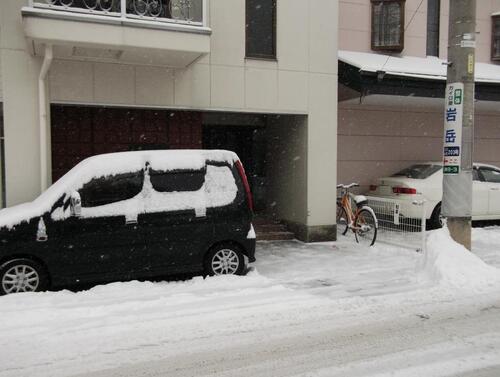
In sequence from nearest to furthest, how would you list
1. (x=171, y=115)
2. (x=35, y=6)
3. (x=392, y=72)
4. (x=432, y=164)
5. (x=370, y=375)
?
1. (x=370, y=375)
2. (x=35, y=6)
3. (x=171, y=115)
4. (x=392, y=72)
5. (x=432, y=164)

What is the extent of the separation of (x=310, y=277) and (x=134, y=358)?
3632mm

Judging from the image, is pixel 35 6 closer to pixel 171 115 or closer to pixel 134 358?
pixel 171 115

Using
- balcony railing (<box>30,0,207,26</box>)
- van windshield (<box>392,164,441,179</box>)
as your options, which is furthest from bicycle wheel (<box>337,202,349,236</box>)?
balcony railing (<box>30,0,207,26</box>)

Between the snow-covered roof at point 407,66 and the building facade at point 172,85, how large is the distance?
104cm

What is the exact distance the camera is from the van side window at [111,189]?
6.87 metres

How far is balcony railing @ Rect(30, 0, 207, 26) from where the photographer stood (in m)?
7.74

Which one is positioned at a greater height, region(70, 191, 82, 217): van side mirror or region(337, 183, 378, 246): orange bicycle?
region(70, 191, 82, 217): van side mirror

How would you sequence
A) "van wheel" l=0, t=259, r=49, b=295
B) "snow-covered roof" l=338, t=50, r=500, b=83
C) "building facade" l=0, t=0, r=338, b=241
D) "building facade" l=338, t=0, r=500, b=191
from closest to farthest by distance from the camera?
"van wheel" l=0, t=259, r=49, b=295
"building facade" l=0, t=0, r=338, b=241
"snow-covered roof" l=338, t=50, r=500, b=83
"building facade" l=338, t=0, r=500, b=191

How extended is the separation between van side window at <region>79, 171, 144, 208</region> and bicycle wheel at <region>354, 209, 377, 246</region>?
197 inches

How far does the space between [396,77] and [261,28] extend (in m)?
3.07

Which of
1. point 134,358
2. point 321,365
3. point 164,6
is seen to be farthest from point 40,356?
point 164,6

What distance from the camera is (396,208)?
33.6 ft

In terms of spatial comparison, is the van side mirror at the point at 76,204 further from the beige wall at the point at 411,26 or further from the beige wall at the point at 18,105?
the beige wall at the point at 411,26

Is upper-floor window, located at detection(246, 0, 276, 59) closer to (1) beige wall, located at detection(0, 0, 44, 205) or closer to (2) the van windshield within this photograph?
(1) beige wall, located at detection(0, 0, 44, 205)
